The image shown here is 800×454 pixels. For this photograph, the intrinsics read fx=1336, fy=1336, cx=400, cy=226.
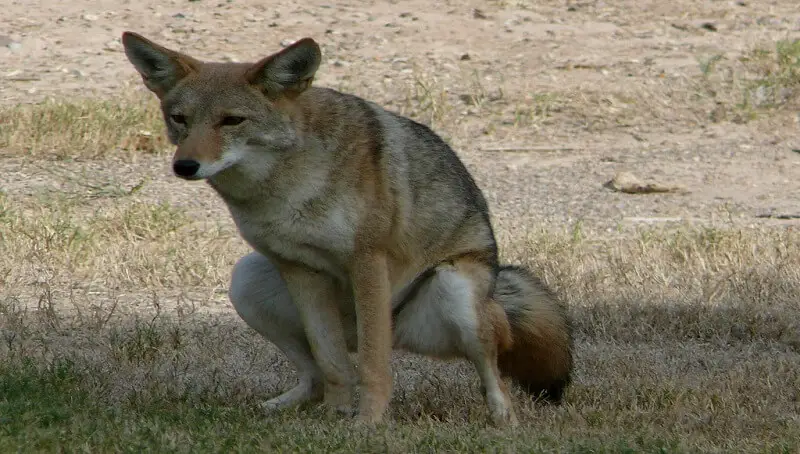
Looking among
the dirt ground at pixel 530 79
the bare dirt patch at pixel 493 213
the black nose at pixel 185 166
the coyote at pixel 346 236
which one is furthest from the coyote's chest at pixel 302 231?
the dirt ground at pixel 530 79

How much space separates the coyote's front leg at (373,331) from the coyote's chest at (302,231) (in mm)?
104

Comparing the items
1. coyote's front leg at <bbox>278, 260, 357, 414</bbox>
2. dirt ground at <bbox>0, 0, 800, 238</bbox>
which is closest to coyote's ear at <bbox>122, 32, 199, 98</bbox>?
coyote's front leg at <bbox>278, 260, 357, 414</bbox>

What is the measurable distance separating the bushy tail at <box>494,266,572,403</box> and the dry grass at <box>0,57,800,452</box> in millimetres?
116

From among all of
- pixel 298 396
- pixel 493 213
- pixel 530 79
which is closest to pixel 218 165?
pixel 298 396

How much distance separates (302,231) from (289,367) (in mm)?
1480

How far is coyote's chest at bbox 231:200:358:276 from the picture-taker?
5.09 meters

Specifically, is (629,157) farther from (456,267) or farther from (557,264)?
(456,267)

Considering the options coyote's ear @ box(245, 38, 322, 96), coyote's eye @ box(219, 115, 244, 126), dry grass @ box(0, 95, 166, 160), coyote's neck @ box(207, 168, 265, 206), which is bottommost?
dry grass @ box(0, 95, 166, 160)

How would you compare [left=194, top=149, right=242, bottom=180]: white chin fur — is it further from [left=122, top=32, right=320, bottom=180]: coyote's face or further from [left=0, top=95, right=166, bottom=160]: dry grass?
[left=0, top=95, right=166, bottom=160]: dry grass

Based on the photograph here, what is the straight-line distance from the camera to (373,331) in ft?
17.2

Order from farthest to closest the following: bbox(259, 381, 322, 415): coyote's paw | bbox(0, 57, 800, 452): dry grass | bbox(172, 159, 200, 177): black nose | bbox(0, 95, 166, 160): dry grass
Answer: bbox(0, 95, 166, 160): dry grass, bbox(259, 381, 322, 415): coyote's paw, bbox(0, 57, 800, 452): dry grass, bbox(172, 159, 200, 177): black nose

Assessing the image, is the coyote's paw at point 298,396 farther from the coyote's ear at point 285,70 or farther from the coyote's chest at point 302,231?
the coyote's ear at point 285,70

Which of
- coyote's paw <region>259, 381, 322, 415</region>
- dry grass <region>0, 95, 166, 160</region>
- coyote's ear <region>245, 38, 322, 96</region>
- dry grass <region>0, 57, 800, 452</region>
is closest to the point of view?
dry grass <region>0, 57, 800, 452</region>

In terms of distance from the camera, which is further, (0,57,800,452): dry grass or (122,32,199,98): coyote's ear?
(122,32,199,98): coyote's ear
